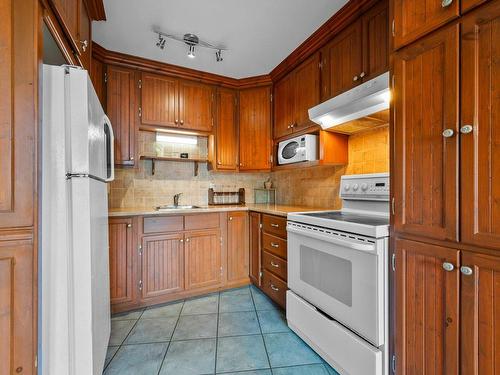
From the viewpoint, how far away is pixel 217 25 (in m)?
1.85

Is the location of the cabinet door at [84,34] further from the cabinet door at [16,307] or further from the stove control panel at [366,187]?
the stove control panel at [366,187]

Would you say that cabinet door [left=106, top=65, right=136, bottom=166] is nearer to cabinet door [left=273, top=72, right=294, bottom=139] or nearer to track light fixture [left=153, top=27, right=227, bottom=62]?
track light fixture [left=153, top=27, right=227, bottom=62]

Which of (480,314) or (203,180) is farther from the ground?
(203,180)

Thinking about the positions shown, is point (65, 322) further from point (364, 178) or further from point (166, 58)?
point (166, 58)

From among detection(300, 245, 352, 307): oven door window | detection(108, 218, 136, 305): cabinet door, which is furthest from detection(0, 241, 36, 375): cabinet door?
detection(300, 245, 352, 307): oven door window

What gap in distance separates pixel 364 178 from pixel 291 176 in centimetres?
118

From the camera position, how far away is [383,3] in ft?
4.98

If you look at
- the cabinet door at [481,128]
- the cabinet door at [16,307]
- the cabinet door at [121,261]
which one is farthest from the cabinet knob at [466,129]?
the cabinet door at [121,261]

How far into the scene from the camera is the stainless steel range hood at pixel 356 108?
1376 mm

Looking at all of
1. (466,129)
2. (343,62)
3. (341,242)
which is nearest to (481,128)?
(466,129)

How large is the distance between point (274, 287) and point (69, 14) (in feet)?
7.80

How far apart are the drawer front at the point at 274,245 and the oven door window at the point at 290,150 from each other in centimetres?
A: 86

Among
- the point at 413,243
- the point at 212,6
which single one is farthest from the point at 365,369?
the point at 212,6

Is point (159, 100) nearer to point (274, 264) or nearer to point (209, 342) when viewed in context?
point (274, 264)
